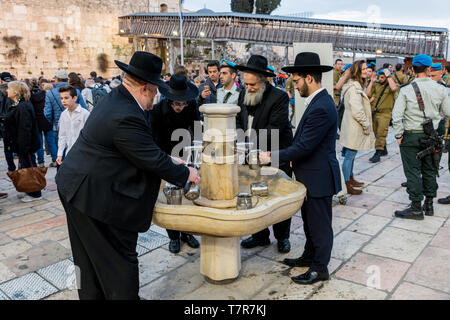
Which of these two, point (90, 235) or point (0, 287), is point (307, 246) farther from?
point (0, 287)

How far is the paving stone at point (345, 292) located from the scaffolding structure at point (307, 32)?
72.7 feet

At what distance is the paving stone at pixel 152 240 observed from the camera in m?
3.92

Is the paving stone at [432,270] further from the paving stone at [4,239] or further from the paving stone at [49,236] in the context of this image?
the paving stone at [4,239]

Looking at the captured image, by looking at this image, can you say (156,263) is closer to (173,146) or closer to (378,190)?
(173,146)

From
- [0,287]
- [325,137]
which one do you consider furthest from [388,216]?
[0,287]

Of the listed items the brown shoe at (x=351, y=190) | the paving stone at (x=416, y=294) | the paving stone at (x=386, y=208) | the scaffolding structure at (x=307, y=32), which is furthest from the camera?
the scaffolding structure at (x=307, y=32)

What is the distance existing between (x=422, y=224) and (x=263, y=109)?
2.61 meters

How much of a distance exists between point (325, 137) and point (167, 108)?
1.58m

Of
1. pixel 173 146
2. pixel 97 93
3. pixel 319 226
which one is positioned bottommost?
pixel 319 226

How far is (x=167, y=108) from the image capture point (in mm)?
3535

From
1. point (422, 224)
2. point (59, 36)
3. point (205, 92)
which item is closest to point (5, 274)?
point (205, 92)

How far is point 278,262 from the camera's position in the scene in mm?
3459

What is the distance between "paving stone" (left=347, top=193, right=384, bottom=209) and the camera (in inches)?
199

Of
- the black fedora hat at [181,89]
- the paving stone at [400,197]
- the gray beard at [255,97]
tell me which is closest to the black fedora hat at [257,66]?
the gray beard at [255,97]
